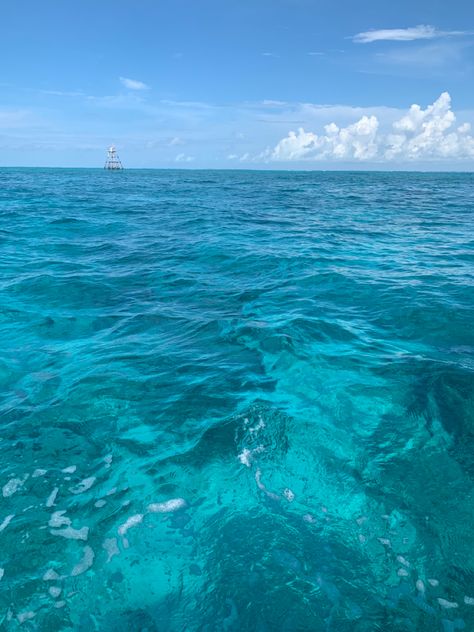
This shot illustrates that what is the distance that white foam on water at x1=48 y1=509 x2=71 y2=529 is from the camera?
200 inches

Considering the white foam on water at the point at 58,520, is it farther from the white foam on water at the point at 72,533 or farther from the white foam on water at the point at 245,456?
the white foam on water at the point at 245,456

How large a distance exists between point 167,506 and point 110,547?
0.87m

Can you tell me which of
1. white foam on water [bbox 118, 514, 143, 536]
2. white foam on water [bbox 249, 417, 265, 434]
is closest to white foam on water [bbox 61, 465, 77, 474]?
white foam on water [bbox 118, 514, 143, 536]

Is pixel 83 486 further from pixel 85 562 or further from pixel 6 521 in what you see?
pixel 85 562

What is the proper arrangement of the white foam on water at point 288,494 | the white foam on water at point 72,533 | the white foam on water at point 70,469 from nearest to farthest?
the white foam on water at point 72,533 → the white foam on water at point 288,494 → the white foam on water at point 70,469

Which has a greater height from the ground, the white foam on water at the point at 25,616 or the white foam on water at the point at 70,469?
the white foam on water at the point at 70,469

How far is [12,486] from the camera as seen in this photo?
222 inches

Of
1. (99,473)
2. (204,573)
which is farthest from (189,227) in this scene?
(204,573)

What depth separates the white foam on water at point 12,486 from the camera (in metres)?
5.51

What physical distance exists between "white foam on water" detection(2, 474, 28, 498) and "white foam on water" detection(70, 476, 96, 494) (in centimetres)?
77

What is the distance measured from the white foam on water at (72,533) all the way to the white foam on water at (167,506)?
0.84 meters

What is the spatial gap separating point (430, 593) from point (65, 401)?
21.3 ft

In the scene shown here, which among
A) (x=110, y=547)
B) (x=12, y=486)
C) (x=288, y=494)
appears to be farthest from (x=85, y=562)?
(x=288, y=494)

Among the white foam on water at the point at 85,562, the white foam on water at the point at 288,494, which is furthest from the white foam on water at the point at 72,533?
the white foam on water at the point at 288,494
